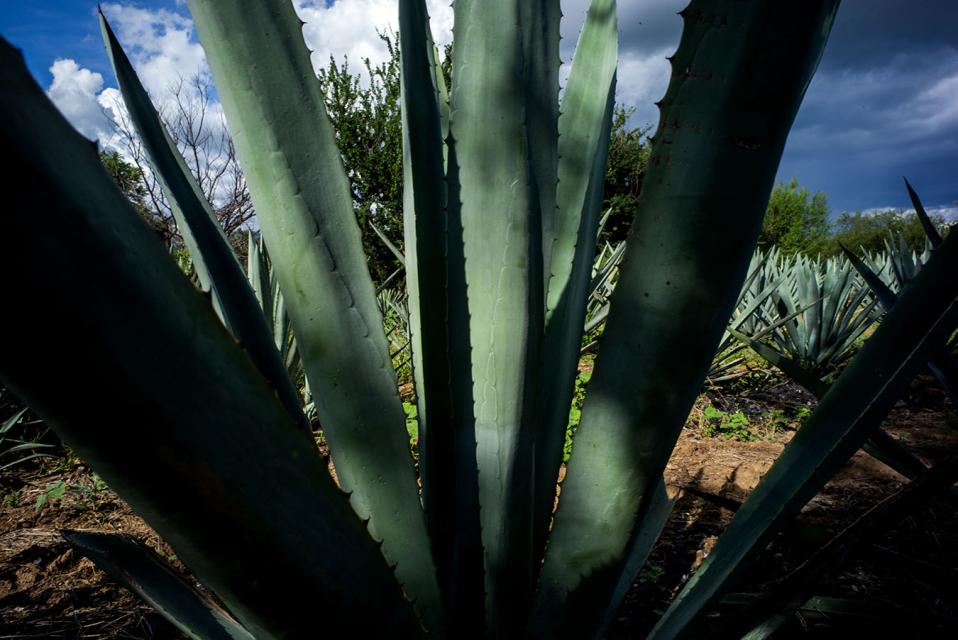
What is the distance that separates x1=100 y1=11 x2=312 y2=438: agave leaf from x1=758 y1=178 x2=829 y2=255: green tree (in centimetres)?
3191

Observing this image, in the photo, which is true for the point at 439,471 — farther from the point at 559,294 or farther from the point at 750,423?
the point at 750,423

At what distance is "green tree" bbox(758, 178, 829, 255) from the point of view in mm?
30938

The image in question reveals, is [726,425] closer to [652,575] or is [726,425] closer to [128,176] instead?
[652,575]

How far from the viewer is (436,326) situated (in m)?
0.74


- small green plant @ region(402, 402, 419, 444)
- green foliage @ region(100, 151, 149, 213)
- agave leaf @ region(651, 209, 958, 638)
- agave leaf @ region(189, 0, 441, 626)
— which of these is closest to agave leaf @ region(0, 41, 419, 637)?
agave leaf @ region(189, 0, 441, 626)

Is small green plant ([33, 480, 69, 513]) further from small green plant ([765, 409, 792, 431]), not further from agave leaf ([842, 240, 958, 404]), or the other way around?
small green plant ([765, 409, 792, 431])

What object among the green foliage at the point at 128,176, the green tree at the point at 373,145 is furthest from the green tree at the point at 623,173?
the green foliage at the point at 128,176

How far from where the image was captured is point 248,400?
375mm

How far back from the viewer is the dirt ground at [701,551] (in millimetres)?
1035

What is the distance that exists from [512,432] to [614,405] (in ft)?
0.48

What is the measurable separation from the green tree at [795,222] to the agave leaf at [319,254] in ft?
105

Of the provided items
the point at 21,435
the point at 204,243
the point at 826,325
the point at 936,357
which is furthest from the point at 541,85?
the point at 826,325

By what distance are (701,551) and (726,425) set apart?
5.91 feet

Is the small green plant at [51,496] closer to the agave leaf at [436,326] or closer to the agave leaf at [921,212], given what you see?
the agave leaf at [436,326]
